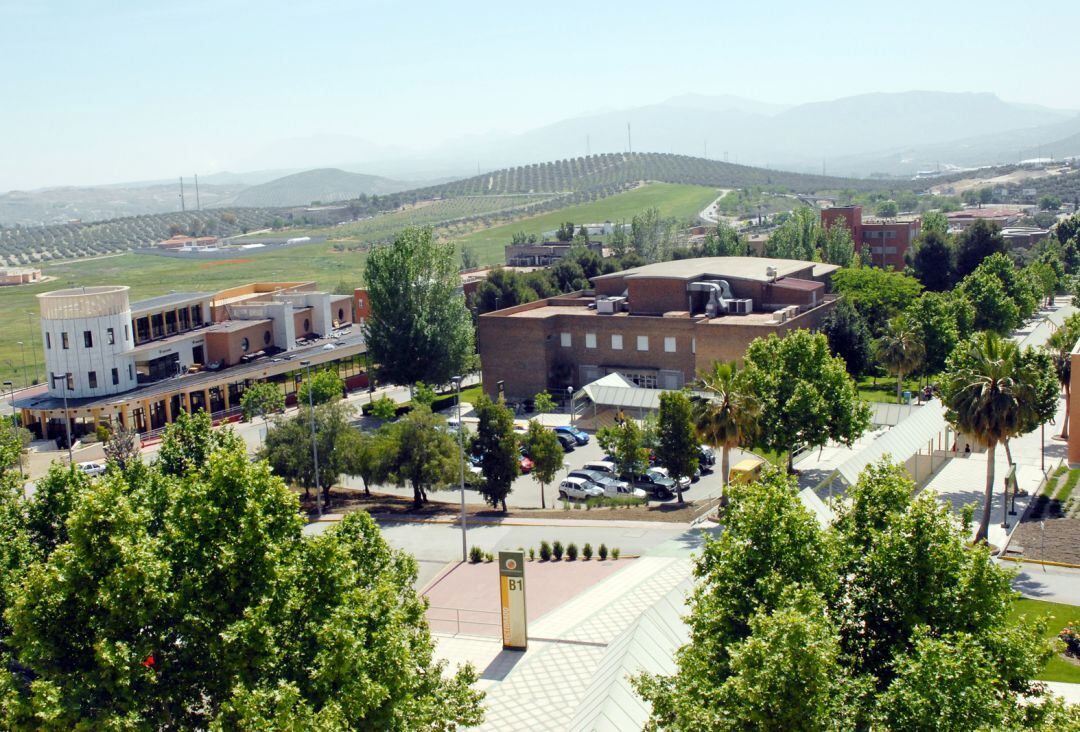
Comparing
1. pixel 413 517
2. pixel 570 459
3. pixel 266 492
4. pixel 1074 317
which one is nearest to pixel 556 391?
pixel 570 459

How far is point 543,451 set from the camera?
39.2 m

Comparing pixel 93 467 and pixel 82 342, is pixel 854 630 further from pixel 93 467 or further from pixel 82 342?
pixel 82 342

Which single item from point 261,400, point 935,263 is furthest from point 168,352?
point 935,263

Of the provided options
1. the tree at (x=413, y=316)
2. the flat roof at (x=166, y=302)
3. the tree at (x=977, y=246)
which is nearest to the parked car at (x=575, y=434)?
the tree at (x=413, y=316)

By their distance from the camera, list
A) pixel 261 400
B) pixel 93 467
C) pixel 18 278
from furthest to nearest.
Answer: pixel 18 278
pixel 261 400
pixel 93 467

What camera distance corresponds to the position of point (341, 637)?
15555 millimetres

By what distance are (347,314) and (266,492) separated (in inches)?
2575

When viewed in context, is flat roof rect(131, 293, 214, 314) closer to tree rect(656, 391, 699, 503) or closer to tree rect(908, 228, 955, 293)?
tree rect(656, 391, 699, 503)

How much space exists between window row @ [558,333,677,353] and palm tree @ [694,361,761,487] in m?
22.3

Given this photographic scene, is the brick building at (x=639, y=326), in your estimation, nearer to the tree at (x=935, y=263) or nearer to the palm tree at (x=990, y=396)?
the palm tree at (x=990, y=396)

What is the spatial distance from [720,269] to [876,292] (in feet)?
40.4

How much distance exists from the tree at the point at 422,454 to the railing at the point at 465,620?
1093cm

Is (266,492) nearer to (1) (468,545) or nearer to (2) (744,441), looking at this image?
(1) (468,545)

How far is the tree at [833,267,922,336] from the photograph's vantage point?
68000 mm
